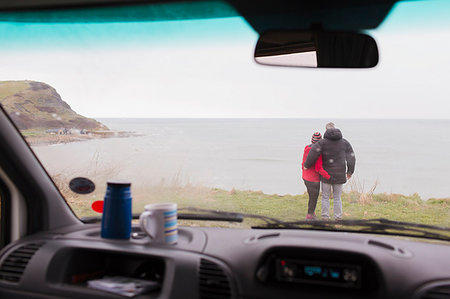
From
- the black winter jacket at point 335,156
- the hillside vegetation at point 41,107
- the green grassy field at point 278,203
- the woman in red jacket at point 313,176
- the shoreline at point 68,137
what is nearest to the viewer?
the green grassy field at point 278,203

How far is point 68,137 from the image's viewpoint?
15.2 ft

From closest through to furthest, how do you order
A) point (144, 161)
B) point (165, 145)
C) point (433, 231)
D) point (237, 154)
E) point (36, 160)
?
point (433, 231) → point (36, 160) → point (144, 161) → point (237, 154) → point (165, 145)

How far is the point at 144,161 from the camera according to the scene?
6043 millimetres

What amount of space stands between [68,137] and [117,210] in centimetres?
234

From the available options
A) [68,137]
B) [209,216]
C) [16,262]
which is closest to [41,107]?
[68,137]

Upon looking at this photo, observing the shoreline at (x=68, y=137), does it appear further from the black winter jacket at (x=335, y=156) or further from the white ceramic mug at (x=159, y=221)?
the black winter jacket at (x=335, y=156)

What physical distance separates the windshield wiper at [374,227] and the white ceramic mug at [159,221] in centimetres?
70

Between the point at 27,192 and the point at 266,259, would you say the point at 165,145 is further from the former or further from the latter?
the point at 266,259

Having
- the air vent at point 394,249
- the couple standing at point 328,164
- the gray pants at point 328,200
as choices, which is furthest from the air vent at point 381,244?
the couple standing at point 328,164

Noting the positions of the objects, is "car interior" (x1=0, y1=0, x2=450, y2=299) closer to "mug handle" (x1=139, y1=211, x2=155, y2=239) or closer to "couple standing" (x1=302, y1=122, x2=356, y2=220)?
"mug handle" (x1=139, y1=211, x2=155, y2=239)

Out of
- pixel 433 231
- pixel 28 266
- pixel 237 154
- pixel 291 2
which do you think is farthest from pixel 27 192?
pixel 237 154

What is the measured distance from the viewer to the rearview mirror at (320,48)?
2395mm

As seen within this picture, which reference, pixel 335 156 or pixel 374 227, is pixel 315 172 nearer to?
pixel 335 156

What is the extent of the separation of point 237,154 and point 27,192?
4.01m
